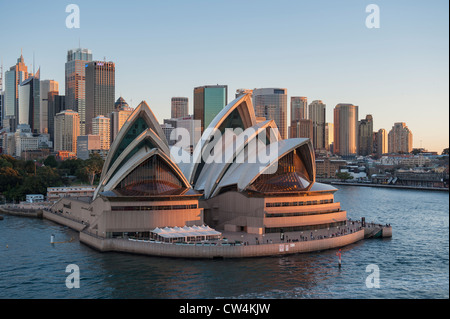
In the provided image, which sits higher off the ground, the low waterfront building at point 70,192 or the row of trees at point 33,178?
the row of trees at point 33,178

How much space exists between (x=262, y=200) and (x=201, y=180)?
37.0 feet

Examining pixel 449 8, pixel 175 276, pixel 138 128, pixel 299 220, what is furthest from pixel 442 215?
pixel 449 8

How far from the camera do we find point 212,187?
60875 mm

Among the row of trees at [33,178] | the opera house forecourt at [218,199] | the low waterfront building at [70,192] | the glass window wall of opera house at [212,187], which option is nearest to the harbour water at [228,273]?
the opera house forecourt at [218,199]

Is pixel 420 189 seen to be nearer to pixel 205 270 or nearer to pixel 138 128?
pixel 138 128

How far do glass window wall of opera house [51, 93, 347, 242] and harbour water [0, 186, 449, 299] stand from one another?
4874 mm

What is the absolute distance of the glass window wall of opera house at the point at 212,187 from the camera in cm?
5250

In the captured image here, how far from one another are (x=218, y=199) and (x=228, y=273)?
18448 millimetres

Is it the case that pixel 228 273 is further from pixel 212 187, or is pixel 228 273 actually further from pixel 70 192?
pixel 70 192

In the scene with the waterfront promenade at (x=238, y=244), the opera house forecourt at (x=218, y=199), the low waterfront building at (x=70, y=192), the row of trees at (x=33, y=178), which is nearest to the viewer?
the waterfront promenade at (x=238, y=244)

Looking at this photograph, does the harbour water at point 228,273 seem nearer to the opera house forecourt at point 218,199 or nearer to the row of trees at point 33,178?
the opera house forecourt at point 218,199

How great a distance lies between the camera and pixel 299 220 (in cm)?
5606

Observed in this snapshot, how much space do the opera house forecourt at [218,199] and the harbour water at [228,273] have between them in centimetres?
162

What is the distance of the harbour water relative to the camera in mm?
36781
